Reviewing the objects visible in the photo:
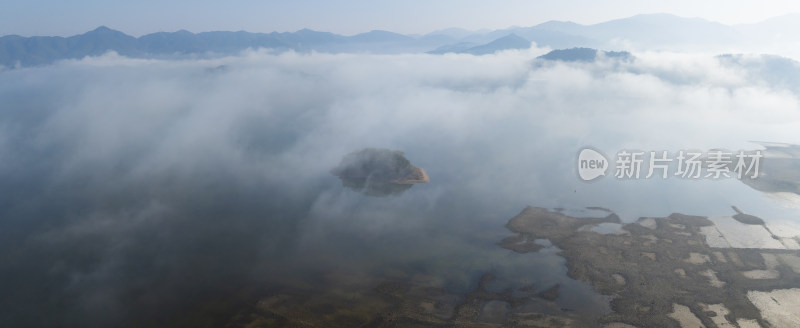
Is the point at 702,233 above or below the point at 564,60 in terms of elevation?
below

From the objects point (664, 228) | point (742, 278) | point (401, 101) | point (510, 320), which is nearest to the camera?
point (510, 320)

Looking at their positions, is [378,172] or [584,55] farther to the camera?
[584,55]

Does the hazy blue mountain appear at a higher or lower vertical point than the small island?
higher

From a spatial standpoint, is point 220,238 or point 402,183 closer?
point 220,238

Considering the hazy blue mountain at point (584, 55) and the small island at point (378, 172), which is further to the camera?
the hazy blue mountain at point (584, 55)

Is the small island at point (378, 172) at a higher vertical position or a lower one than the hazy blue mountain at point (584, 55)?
lower

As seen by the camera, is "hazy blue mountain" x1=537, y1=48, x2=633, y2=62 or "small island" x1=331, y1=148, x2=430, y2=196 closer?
"small island" x1=331, y1=148, x2=430, y2=196

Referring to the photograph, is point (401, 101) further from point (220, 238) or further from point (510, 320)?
point (510, 320)

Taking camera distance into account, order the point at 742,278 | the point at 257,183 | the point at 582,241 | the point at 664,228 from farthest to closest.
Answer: the point at 257,183 < the point at 664,228 < the point at 582,241 < the point at 742,278

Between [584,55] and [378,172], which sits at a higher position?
[584,55]

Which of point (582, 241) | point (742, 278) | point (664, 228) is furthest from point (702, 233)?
point (582, 241)

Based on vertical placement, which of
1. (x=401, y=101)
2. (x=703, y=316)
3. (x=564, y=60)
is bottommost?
(x=703, y=316)
